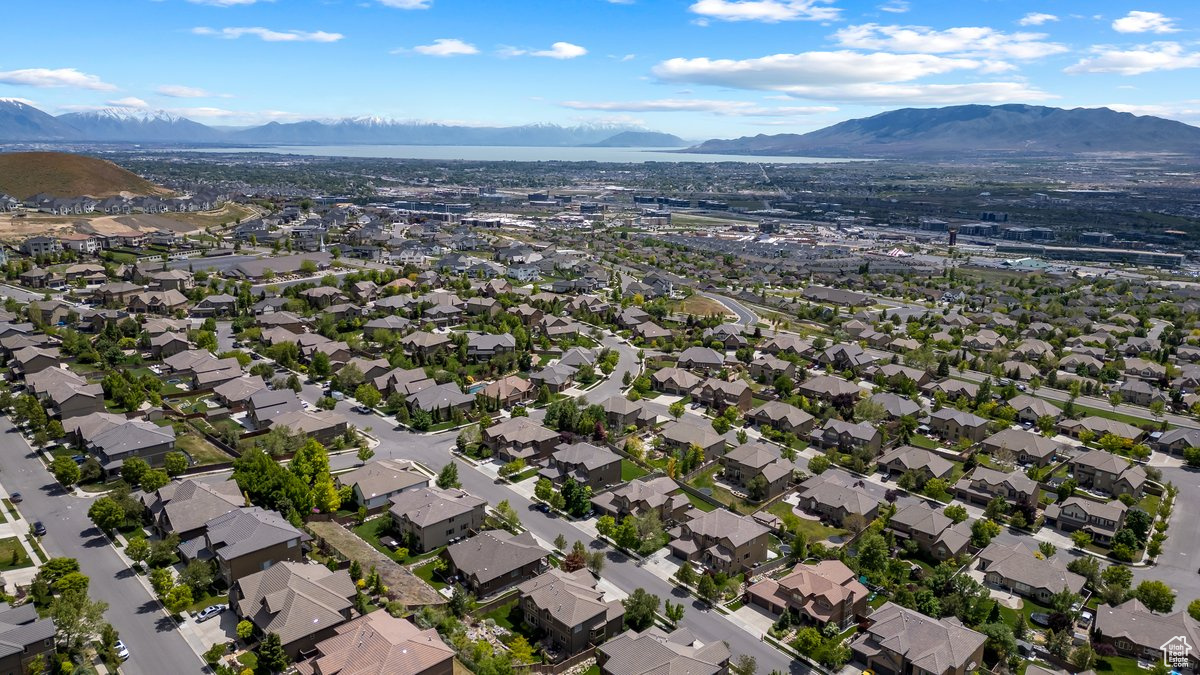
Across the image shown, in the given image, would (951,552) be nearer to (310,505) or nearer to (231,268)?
(310,505)

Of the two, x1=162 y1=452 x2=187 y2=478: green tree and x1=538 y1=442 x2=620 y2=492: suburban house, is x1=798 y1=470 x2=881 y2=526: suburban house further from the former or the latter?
x1=162 y1=452 x2=187 y2=478: green tree

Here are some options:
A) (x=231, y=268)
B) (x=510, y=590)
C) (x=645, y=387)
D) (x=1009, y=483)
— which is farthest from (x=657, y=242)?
(x=510, y=590)

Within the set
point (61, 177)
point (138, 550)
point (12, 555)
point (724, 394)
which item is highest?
point (61, 177)

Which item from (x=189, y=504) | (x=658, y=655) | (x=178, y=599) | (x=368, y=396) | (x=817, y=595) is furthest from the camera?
(x=368, y=396)

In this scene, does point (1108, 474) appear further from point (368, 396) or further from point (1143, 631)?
point (368, 396)

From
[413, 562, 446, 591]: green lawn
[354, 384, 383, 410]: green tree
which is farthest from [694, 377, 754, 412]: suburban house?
[413, 562, 446, 591]: green lawn

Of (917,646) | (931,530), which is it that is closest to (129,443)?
(917,646)
